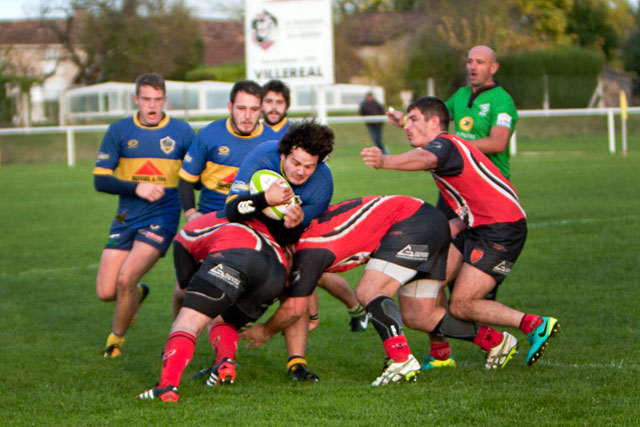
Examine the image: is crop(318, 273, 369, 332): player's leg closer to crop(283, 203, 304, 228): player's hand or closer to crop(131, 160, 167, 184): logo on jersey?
crop(131, 160, 167, 184): logo on jersey

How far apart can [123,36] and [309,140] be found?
43.2 m

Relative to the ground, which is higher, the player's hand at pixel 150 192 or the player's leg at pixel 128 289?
the player's hand at pixel 150 192

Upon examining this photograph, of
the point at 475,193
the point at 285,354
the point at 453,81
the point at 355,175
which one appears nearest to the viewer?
the point at 475,193

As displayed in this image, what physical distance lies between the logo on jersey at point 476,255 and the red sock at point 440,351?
0.60m

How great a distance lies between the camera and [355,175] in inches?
864

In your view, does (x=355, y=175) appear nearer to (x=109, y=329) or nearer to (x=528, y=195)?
(x=528, y=195)

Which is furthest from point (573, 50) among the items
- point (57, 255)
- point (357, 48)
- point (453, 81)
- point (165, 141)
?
point (165, 141)

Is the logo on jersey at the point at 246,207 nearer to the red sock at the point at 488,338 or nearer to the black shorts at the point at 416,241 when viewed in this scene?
the black shorts at the point at 416,241

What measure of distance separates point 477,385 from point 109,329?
145 inches

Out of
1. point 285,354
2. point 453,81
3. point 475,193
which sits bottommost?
point 285,354

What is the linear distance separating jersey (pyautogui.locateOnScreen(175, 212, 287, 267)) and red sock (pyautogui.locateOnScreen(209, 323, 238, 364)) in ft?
1.54

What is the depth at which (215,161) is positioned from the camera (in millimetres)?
7043

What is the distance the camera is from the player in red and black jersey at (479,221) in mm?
5945

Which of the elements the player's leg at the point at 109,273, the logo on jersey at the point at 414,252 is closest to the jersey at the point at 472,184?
the logo on jersey at the point at 414,252
